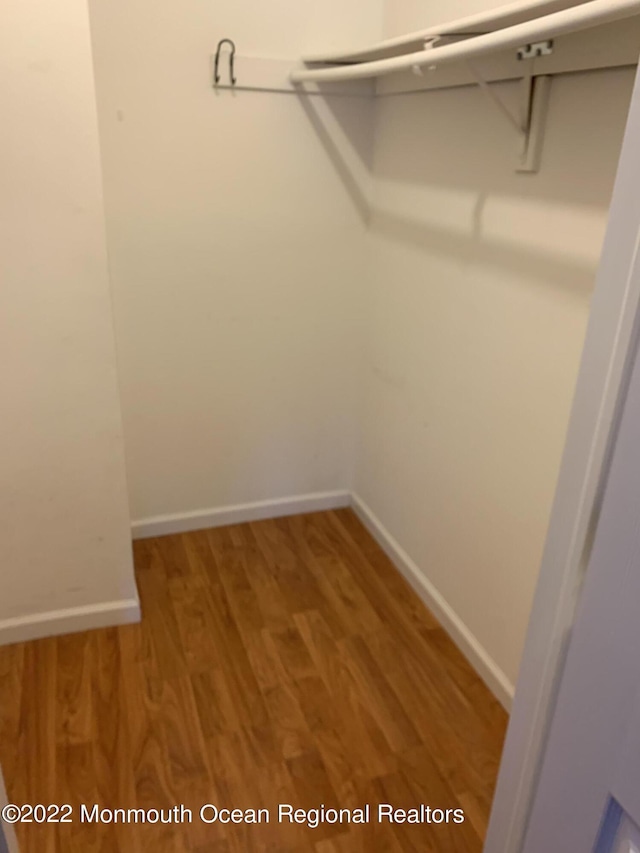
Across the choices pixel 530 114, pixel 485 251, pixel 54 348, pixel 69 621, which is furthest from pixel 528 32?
pixel 69 621

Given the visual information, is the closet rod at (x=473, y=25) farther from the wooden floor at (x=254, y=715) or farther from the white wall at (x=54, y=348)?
the wooden floor at (x=254, y=715)

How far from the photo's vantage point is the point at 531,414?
5.44 ft

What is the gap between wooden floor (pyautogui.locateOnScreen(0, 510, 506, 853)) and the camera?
5.08 ft

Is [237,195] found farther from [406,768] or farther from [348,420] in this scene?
[406,768]

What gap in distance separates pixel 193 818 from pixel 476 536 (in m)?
1.02

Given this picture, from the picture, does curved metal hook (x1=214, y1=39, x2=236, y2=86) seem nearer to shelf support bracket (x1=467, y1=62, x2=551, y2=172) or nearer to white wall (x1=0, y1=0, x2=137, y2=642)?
white wall (x1=0, y1=0, x2=137, y2=642)

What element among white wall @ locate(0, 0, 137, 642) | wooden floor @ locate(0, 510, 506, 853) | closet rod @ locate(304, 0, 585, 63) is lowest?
wooden floor @ locate(0, 510, 506, 853)

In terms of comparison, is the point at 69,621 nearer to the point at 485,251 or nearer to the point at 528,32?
the point at 485,251

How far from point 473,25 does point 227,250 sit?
3.73 ft

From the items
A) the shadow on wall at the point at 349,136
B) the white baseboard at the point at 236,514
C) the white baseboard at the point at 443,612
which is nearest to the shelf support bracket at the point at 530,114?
the shadow on wall at the point at 349,136

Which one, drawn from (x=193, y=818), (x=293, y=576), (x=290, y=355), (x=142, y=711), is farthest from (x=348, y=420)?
(x=193, y=818)

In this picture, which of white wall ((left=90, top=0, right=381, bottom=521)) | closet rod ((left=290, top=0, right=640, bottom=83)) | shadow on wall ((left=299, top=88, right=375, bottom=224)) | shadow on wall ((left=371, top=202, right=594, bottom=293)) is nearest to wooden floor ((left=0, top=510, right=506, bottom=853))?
white wall ((left=90, top=0, right=381, bottom=521))

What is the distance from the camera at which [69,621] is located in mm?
2066

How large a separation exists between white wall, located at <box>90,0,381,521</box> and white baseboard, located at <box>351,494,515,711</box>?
31 cm
